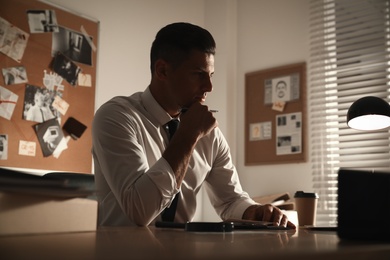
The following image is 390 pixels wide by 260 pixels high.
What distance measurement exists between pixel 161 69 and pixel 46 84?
1.17 meters

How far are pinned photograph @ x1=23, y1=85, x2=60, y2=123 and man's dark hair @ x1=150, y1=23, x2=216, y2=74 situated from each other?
3.68 feet

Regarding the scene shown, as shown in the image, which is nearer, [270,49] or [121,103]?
[121,103]

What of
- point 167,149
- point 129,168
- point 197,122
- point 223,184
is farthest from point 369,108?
point 129,168

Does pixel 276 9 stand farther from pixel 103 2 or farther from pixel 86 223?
pixel 86 223

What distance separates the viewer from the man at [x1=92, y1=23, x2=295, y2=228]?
1.38 meters

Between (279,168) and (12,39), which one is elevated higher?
(12,39)

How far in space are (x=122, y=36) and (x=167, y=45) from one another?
156 centimetres

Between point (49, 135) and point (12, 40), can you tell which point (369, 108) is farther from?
point (12, 40)

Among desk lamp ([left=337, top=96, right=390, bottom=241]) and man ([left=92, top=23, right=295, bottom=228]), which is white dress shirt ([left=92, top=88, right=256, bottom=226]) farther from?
desk lamp ([left=337, top=96, right=390, bottom=241])

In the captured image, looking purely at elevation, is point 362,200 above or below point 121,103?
below

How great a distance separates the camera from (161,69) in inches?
75.0

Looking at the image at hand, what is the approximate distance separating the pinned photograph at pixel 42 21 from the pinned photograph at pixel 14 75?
0.26 meters

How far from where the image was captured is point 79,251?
40 centimetres

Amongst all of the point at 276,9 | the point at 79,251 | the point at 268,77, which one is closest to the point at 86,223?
the point at 79,251
